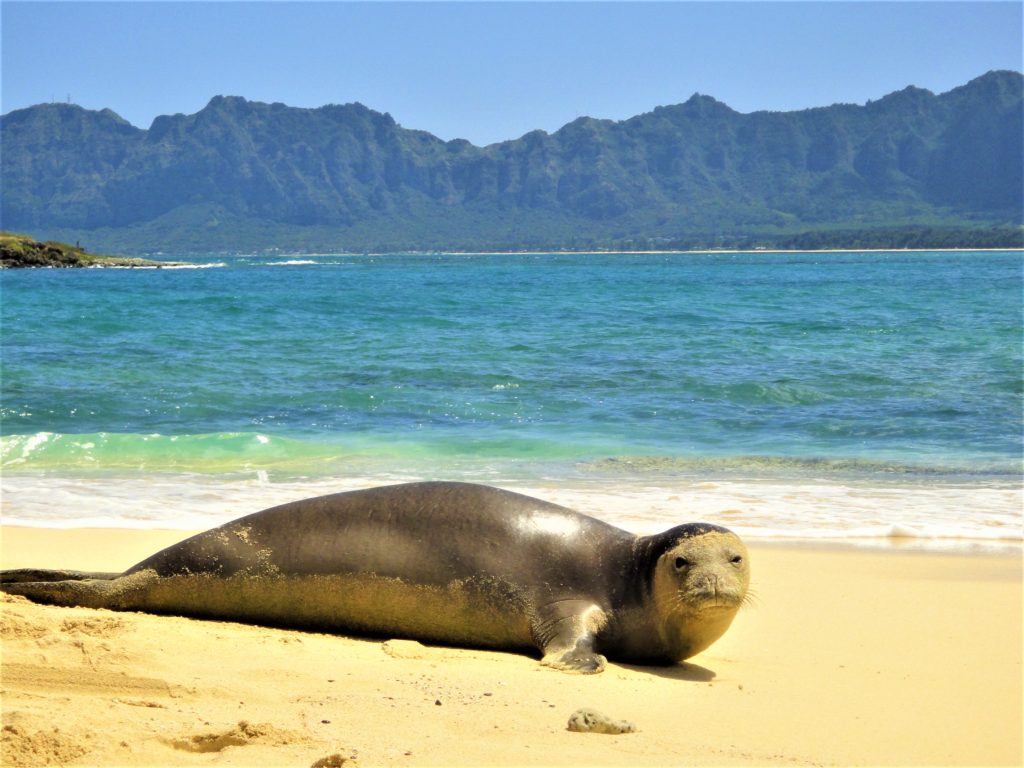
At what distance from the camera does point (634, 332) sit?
25.9 metres

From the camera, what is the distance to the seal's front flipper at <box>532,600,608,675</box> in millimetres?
4875

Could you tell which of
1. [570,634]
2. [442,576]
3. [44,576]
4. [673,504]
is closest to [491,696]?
[570,634]

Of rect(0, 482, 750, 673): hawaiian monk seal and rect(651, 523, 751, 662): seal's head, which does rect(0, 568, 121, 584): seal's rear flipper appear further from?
rect(651, 523, 751, 662): seal's head

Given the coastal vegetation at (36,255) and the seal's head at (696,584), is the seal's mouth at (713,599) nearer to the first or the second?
the seal's head at (696,584)

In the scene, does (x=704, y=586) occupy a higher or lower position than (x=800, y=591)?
higher

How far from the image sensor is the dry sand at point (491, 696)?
3.69 m

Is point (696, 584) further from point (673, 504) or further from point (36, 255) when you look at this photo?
point (36, 255)

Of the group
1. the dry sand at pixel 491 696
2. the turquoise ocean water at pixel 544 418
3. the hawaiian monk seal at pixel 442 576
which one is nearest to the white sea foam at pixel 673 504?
the turquoise ocean water at pixel 544 418

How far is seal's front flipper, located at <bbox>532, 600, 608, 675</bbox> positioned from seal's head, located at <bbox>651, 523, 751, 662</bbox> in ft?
1.01

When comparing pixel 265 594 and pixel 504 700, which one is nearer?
pixel 504 700

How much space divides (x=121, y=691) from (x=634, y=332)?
2212 centimetres

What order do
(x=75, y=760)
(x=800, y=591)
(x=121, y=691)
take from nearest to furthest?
(x=75, y=760) < (x=121, y=691) < (x=800, y=591)

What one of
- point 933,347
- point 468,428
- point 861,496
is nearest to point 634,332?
point 933,347

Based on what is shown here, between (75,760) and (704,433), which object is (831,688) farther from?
(704,433)
